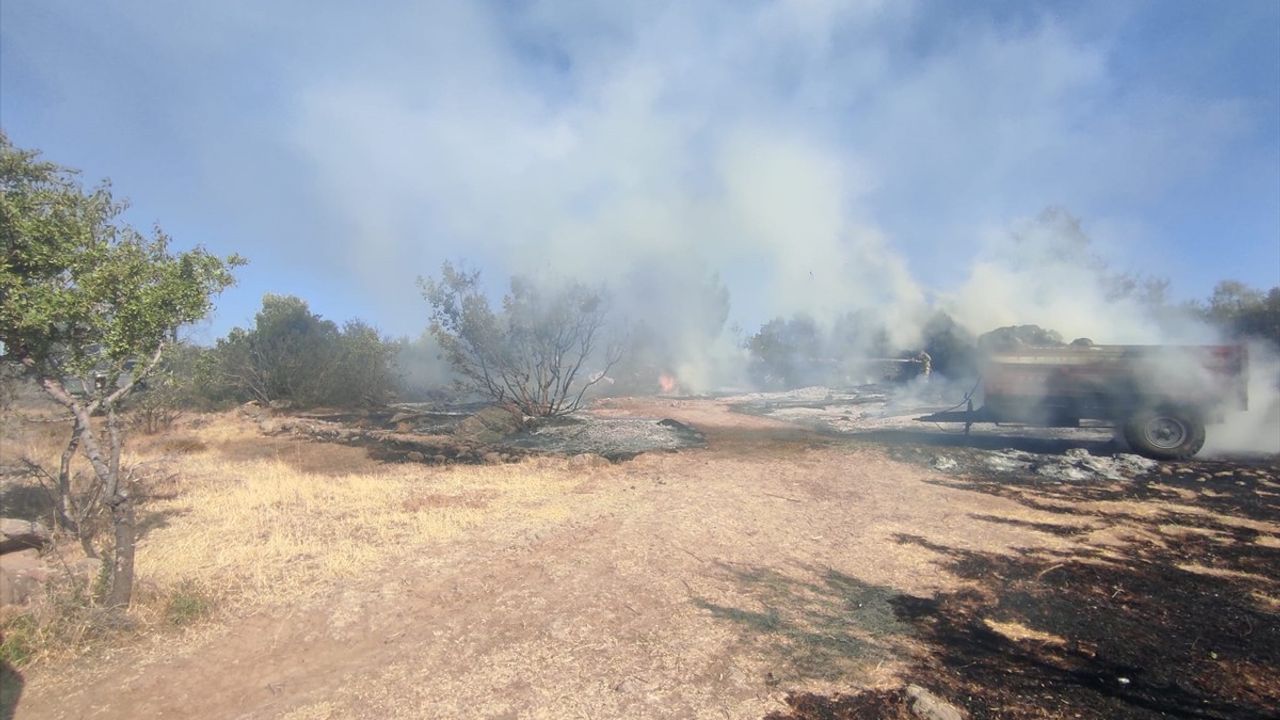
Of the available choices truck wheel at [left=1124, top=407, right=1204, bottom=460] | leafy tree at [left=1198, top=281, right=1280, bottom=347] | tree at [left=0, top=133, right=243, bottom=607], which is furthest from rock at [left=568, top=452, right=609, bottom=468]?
leafy tree at [left=1198, top=281, right=1280, bottom=347]

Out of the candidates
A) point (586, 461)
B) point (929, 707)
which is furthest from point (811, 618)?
point (586, 461)

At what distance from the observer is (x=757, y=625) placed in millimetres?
5445

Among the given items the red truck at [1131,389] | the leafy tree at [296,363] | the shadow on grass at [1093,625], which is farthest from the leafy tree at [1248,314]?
the leafy tree at [296,363]

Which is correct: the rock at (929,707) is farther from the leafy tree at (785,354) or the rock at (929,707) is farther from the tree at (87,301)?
the leafy tree at (785,354)

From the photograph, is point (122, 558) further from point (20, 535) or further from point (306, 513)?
point (306, 513)

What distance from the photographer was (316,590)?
6207mm

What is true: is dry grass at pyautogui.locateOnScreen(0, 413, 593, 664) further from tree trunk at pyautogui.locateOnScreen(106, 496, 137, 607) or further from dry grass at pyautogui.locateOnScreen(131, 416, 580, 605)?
tree trunk at pyautogui.locateOnScreen(106, 496, 137, 607)

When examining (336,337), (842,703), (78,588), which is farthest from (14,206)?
(336,337)

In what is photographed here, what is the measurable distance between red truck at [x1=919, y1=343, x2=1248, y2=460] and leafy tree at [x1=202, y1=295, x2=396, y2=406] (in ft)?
82.5

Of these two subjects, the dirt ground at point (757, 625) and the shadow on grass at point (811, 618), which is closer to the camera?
the dirt ground at point (757, 625)

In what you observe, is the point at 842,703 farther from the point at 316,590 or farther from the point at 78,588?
the point at 78,588

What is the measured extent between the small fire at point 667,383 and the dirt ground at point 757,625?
34.8 metres

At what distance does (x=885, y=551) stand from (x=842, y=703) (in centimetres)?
374

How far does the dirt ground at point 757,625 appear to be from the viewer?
4270 mm
